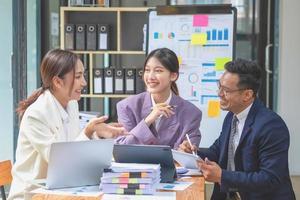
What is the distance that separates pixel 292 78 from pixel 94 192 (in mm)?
3471

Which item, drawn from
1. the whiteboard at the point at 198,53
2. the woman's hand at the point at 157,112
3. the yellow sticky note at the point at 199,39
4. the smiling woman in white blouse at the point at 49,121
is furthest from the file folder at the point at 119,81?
the smiling woman in white blouse at the point at 49,121

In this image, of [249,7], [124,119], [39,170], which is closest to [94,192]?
[39,170]

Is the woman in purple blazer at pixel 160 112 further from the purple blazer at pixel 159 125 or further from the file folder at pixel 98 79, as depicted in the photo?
the file folder at pixel 98 79

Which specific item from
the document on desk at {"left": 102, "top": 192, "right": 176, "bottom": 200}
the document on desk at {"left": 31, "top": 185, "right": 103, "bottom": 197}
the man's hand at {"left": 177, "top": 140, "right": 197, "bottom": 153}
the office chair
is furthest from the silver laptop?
the man's hand at {"left": 177, "top": 140, "right": 197, "bottom": 153}

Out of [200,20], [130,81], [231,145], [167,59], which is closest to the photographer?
[231,145]

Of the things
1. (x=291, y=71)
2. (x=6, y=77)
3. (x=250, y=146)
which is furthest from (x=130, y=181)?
(x=291, y=71)

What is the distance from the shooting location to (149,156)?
214cm

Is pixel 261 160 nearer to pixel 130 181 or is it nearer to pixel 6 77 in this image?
pixel 130 181

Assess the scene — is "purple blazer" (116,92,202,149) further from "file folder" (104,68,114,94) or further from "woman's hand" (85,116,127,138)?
"file folder" (104,68,114,94)

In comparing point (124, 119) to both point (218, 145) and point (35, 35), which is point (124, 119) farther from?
point (35, 35)

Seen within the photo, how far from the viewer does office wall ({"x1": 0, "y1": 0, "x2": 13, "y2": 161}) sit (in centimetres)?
484

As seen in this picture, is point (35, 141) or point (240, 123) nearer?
point (35, 141)

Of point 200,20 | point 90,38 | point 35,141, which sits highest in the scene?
point 200,20

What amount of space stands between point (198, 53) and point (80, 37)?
1.24 meters
